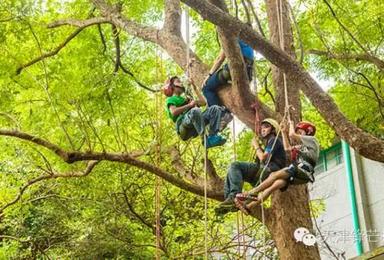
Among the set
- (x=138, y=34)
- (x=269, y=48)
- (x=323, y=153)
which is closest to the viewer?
(x=269, y=48)

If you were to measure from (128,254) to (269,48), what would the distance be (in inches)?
242

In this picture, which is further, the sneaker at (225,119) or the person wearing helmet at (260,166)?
the sneaker at (225,119)

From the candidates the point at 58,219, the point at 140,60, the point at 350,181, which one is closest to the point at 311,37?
the point at 140,60

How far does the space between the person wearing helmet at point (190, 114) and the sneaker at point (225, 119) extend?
0.04m

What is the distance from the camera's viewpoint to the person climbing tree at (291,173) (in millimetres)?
3959

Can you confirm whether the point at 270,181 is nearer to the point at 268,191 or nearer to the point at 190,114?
the point at 268,191

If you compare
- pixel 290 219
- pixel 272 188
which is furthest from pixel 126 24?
pixel 290 219

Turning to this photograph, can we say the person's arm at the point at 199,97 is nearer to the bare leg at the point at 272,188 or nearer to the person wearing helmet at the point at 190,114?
the person wearing helmet at the point at 190,114

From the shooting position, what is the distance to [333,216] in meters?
9.15

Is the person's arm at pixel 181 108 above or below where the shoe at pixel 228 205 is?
above

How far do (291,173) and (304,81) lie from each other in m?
0.93

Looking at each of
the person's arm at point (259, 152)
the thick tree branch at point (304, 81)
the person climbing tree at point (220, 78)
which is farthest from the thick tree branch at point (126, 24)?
the thick tree branch at point (304, 81)

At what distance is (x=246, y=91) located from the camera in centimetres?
421

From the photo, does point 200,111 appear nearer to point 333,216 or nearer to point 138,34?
point 138,34
